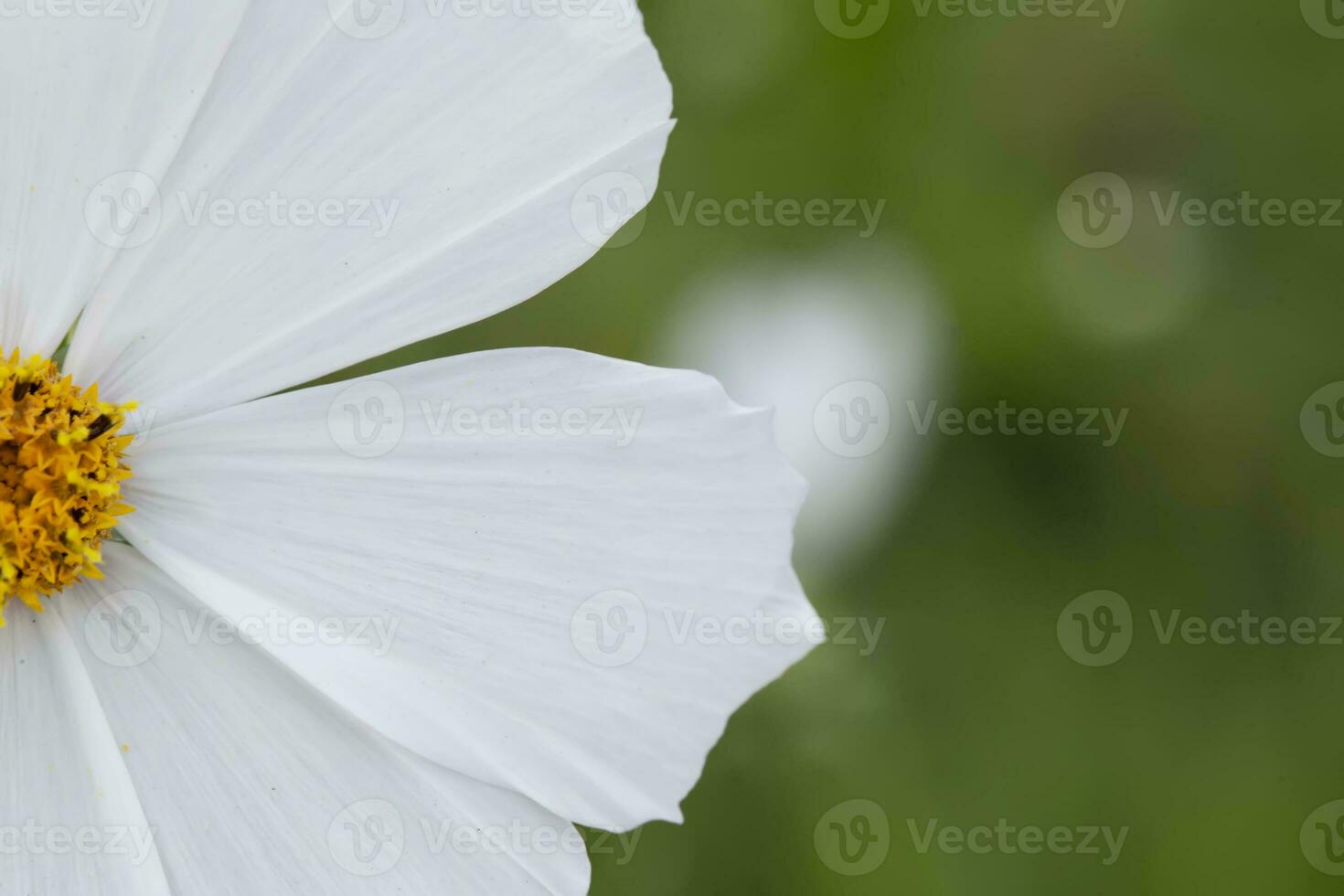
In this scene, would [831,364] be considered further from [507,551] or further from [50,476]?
[50,476]

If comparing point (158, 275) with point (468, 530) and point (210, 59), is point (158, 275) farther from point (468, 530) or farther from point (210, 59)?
point (468, 530)

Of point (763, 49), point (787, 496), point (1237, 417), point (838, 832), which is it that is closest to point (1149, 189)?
point (1237, 417)

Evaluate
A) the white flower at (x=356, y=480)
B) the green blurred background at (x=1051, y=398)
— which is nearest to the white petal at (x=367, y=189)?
the white flower at (x=356, y=480)

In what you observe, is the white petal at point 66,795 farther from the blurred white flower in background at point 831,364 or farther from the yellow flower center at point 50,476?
the blurred white flower in background at point 831,364

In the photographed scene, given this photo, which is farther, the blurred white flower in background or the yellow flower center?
the blurred white flower in background

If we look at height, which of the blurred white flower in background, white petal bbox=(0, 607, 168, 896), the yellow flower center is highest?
the blurred white flower in background

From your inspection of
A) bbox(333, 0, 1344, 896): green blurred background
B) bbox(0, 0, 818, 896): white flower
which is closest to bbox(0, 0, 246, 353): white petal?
bbox(0, 0, 818, 896): white flower

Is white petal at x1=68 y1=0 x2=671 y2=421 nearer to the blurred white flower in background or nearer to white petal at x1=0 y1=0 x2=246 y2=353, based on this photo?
white petal at x1=0 y1=0 x2=246 y2=353
